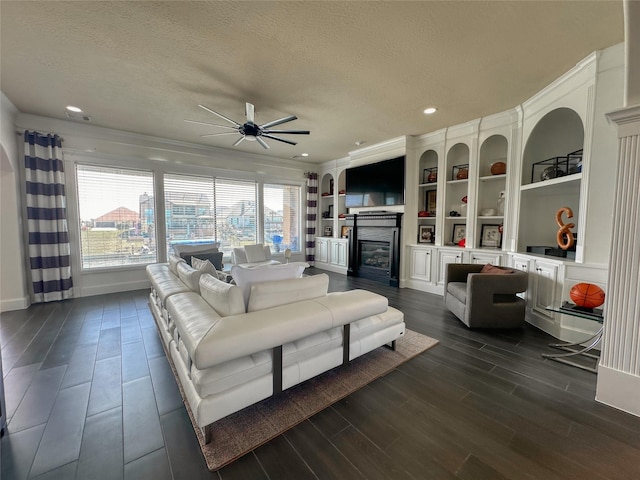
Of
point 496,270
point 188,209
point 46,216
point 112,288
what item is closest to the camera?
point 496,270

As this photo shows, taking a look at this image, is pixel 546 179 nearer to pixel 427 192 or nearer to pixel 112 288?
pixel 427 192

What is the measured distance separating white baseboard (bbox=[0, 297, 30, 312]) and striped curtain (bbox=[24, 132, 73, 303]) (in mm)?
222

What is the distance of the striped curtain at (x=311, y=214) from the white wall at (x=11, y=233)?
210 inches

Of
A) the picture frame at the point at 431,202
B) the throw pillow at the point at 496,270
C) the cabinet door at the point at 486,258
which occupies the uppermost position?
the picture frame at the point at 431,202

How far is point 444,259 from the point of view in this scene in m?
4.59

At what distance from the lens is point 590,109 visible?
2559 millimetres

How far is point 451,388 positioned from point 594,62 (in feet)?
10.8

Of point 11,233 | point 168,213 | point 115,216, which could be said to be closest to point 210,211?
point 168,213

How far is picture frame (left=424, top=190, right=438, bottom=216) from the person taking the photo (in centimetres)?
505

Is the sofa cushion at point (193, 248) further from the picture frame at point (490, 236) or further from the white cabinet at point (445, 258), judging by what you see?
the picture frame at point (490, 236)

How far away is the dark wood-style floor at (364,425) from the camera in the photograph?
4.47 feet

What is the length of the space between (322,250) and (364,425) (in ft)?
18.3

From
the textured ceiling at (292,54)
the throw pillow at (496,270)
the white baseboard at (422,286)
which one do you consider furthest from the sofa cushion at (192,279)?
the white baseboard at (422,286)

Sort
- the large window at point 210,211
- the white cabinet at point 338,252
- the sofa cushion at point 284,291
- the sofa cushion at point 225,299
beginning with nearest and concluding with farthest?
the sofa cushion at point 225,299
the sofa cushion at point 284,291
the large window at point 210,211
the white cabinet at point 338,252
